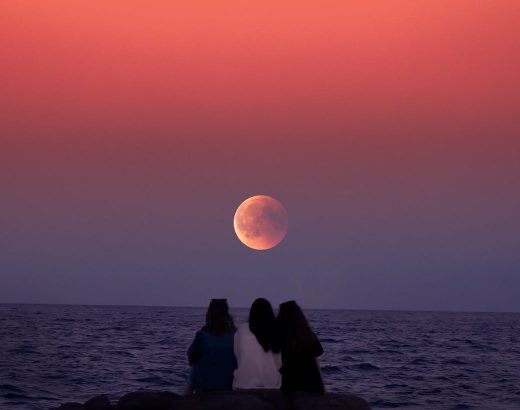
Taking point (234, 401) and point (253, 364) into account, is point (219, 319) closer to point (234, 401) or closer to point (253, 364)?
point (253, 364)

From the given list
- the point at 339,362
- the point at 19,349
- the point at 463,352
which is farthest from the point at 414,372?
the point at 19,349

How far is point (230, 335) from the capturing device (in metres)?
10.2

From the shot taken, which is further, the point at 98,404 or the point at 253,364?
the point at 98,404

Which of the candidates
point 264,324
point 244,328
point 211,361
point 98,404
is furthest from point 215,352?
point 98,404

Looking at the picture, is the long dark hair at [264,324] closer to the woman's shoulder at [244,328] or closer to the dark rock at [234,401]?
the woman's shoulder at [244,328]

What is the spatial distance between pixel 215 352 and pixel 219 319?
45cm

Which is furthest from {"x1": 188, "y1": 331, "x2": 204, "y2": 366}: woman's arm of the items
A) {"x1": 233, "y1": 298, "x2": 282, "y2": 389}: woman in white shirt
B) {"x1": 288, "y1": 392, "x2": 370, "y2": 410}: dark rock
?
{"x1": 288, "y1": 392, "x2": 370, "y2": 410}: dark rock

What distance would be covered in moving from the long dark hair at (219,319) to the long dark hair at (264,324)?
37 centimetres

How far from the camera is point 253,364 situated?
999cm

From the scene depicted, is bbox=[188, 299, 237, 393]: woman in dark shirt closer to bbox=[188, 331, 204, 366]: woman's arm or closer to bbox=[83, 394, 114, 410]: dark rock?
bbox=[188, 331, 204, 366]: woman's arm

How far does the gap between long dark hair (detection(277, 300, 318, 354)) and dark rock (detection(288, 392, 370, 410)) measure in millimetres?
635

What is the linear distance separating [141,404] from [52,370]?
90.6 ft

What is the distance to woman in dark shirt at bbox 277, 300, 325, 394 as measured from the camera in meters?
9.58

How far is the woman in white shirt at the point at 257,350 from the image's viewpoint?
9.84 m
